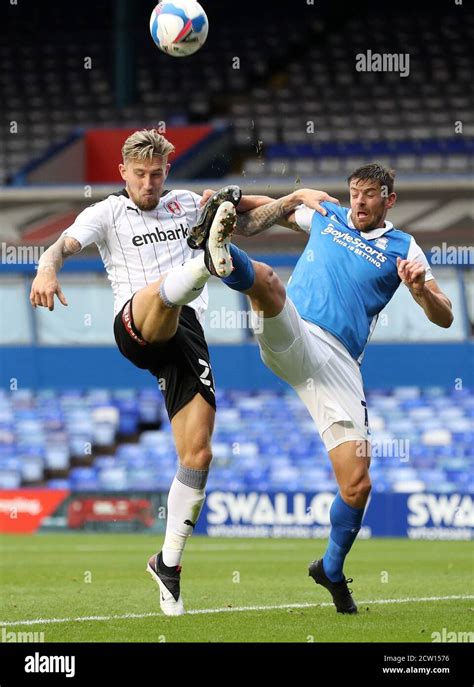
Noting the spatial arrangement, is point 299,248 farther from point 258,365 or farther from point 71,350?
point 71,350

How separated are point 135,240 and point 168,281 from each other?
865 millimetres

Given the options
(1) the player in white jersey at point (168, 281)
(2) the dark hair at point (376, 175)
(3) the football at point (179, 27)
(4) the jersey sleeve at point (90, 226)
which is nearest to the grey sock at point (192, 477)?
(1) the player in white jersey at point (168, 281)

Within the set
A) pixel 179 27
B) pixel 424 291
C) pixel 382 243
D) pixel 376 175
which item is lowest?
pixel 424 291

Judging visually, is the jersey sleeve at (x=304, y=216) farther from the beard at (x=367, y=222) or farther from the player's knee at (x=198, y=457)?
the player's knee at (x=198, y=457)

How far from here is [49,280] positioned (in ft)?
21.1

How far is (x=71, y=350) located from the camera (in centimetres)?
2375

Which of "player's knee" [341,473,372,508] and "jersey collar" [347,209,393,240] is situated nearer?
"player's knee" [341,473,372,508]

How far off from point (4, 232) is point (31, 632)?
18297 millimetres

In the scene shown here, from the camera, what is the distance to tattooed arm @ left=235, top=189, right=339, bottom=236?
7.64m

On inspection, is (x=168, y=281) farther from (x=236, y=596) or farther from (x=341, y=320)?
(x=236, y=596)

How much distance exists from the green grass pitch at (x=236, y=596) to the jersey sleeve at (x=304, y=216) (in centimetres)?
239

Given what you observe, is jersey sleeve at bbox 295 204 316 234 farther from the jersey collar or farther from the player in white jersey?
the jersey collar

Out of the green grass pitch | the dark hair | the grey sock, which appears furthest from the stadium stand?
the dark hair

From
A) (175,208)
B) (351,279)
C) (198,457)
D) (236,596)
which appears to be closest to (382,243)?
(351,279)
